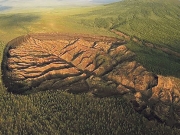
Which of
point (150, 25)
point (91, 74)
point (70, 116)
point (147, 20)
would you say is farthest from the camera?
point (147, 20)

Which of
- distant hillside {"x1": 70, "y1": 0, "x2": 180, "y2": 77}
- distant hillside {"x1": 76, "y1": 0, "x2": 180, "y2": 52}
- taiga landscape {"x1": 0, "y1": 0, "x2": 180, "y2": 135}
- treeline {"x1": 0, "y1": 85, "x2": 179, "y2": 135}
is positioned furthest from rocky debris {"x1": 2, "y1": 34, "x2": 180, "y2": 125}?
distant hillside {"x1": 76, "y1": 0, "x2": 180, "y2": 52}

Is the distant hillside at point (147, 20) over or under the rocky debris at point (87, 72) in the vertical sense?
over

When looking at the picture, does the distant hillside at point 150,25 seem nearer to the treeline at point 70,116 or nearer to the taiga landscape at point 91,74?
the taiga landscape at point 91,74

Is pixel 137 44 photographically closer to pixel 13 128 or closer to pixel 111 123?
pixel 111 123

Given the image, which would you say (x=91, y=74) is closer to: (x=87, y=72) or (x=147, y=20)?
(x=87, y=72)

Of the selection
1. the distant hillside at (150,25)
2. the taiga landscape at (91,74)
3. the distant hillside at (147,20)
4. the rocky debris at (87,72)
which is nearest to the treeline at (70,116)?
the taiga landscape at (91,74)

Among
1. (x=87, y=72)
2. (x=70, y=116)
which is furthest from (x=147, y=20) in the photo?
(x=70, y=116)

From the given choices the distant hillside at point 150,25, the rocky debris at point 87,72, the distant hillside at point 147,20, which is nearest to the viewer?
the rocky debris at point 87,72
